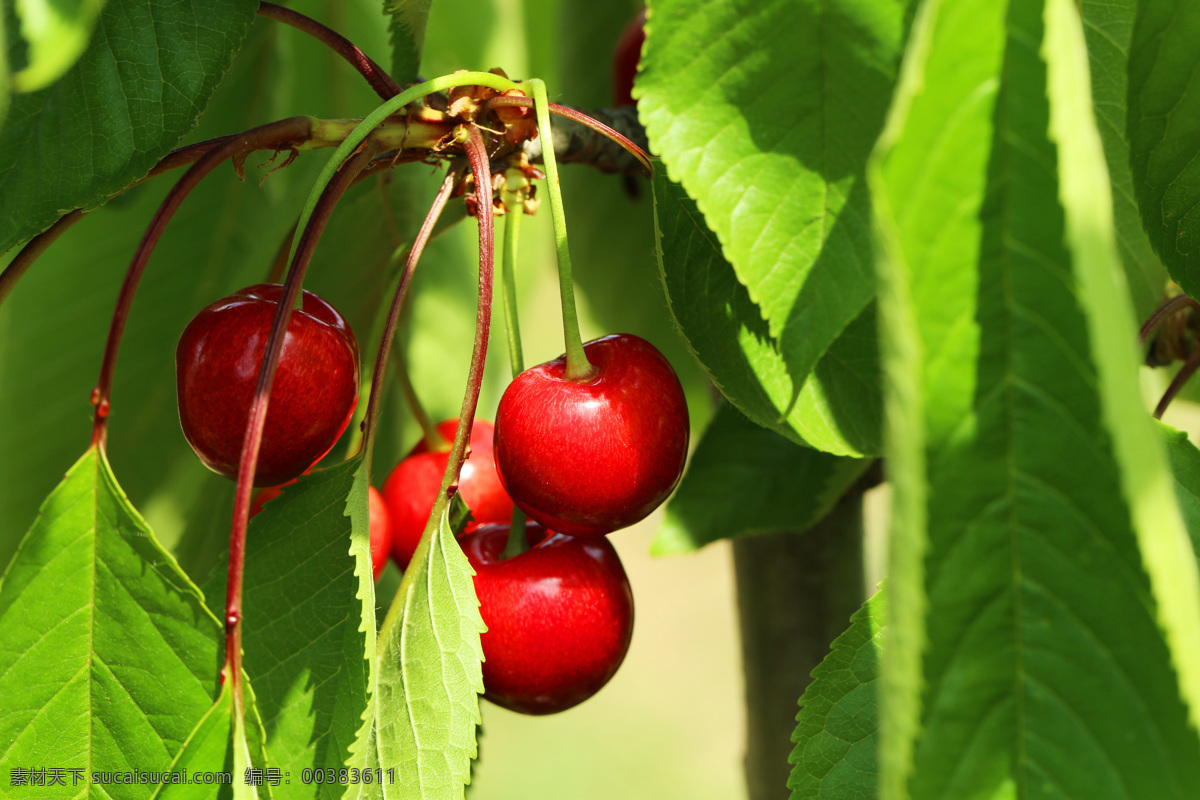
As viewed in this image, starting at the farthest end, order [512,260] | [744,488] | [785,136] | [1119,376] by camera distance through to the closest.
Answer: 1. [744,488]
2. [512,260]
3. [785,136]
4. [1119,376]

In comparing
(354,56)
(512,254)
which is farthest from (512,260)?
(354,56)

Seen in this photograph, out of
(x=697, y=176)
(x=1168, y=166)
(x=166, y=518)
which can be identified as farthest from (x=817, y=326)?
(x=166, y=518)

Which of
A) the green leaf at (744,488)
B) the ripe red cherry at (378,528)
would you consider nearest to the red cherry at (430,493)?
the ripe red cherry at (378,528)

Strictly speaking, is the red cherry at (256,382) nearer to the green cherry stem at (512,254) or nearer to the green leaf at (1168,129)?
the green cherry stem at (512,254)

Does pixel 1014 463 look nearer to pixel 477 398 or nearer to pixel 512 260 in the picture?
pixel 477 398

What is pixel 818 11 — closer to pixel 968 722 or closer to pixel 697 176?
pixel 697 176

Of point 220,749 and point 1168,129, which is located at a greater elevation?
point 1168,129
